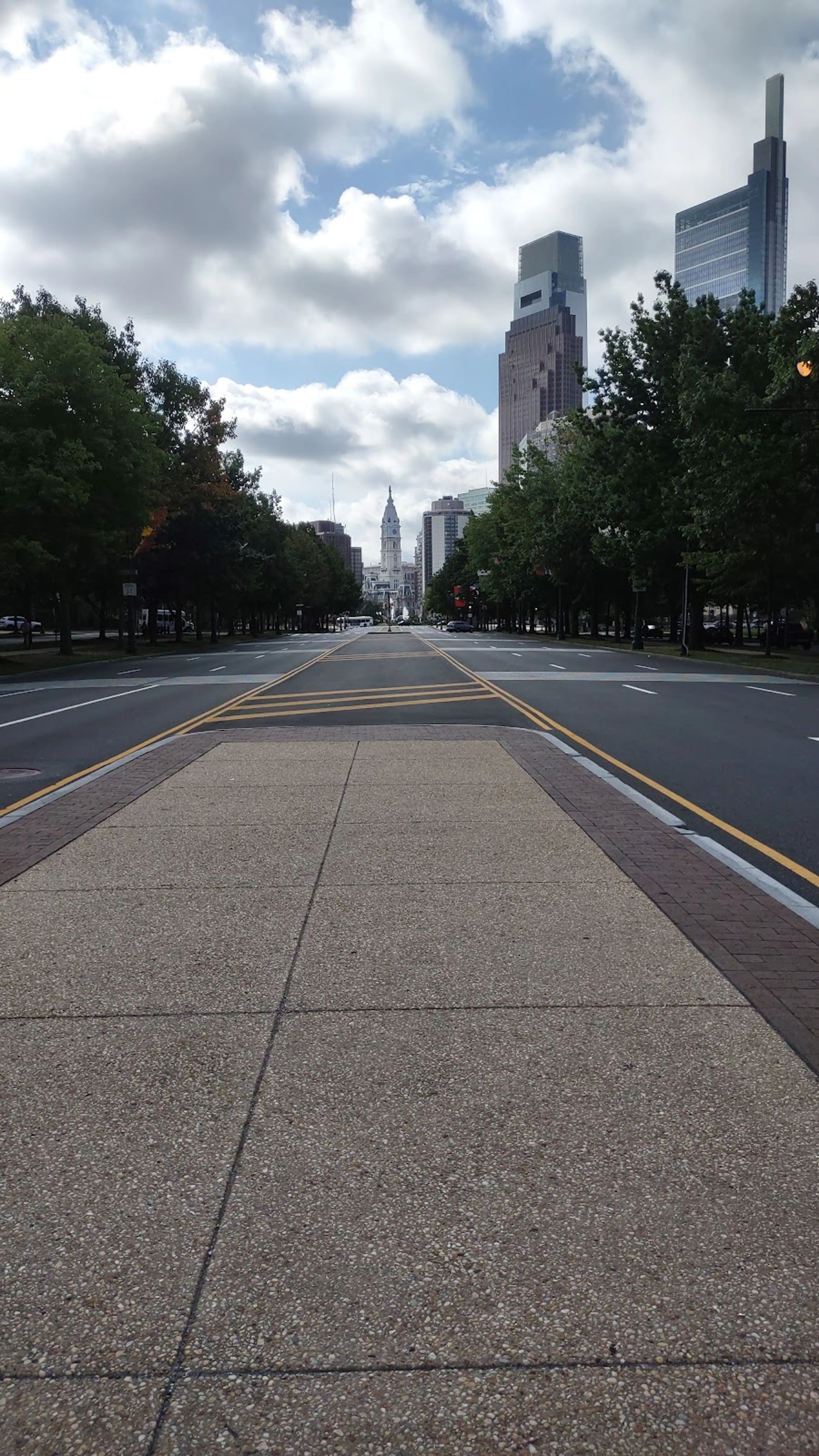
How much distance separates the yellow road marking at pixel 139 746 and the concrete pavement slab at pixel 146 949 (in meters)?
3.71

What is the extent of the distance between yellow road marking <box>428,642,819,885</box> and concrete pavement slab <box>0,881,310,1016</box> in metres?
3.39

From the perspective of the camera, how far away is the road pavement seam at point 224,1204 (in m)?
2.45

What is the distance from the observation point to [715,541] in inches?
1569

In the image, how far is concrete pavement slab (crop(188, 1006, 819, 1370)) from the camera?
2650 millimetres

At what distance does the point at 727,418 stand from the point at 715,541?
4.76 m

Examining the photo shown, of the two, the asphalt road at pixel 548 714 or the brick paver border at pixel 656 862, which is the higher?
the asphalt road at pixel 548 714

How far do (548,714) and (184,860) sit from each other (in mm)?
11424

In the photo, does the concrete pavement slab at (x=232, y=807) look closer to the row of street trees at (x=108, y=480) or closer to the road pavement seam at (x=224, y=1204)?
the road pavement seam at (x=224, y=1204)

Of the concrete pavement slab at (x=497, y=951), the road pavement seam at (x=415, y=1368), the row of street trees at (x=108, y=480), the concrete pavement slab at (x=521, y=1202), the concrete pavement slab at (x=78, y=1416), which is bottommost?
the concrete pavement slab at (x=78, y=1416)

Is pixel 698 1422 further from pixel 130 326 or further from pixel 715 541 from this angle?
pixel 130 326

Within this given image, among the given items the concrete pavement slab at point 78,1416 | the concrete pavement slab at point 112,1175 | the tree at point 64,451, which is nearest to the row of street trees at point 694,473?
the concrete pavement slab at point 112,1175

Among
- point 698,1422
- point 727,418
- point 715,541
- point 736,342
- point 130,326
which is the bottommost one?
point 698,1422

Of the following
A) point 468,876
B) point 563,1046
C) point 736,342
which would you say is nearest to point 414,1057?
point 563,1046

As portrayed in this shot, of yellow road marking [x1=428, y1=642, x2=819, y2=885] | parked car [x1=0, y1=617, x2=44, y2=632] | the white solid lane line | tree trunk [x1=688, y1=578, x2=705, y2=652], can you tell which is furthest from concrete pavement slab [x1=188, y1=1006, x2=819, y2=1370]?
parked car [x1=0, y1=617, x2=44, y2=632]
